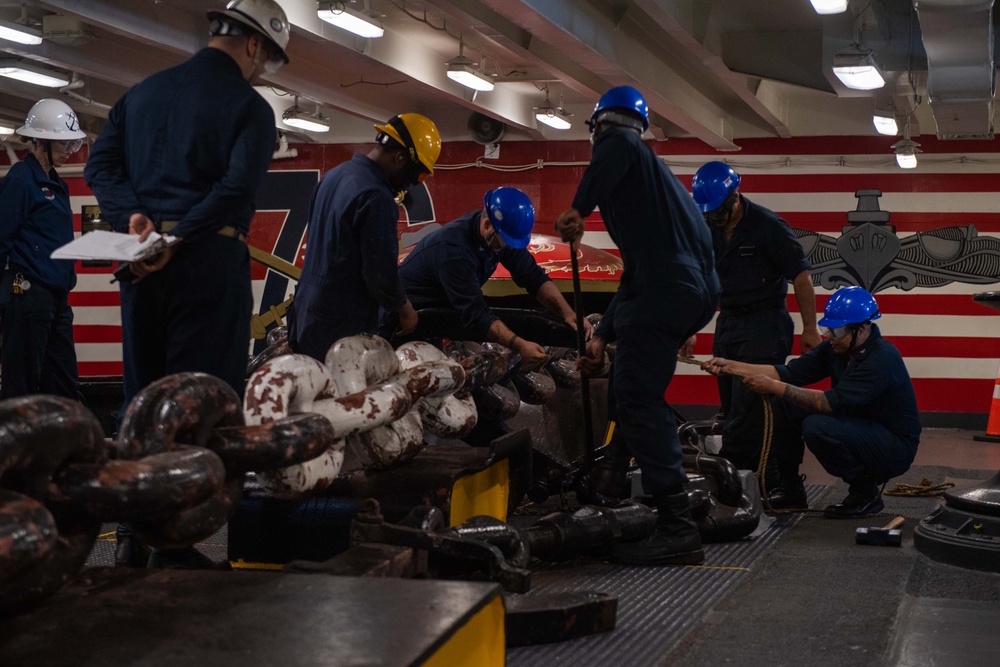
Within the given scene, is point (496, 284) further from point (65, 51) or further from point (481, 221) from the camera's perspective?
point (65, 51)

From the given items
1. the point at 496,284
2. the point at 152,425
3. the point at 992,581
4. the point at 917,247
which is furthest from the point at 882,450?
the point at 917,247

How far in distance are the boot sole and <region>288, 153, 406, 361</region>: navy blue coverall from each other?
1.23 meters

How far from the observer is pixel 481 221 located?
5.02 meters

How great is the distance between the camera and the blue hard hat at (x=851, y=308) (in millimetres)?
5352

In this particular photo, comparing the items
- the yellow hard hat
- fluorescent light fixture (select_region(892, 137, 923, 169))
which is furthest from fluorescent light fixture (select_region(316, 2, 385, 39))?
fluorescent light fixture (select_region(892, 137, 923, 169))

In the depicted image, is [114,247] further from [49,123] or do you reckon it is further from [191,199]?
[49,123]

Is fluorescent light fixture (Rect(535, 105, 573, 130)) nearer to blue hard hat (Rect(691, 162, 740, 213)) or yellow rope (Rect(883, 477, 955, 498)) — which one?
blue hard hat (Rect(691, 162, 740, 213))

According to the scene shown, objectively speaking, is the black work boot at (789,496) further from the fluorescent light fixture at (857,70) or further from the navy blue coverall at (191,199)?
the fluorescent light fixture at (857,70)

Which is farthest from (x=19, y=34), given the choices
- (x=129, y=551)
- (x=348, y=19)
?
(x=129, y=551)

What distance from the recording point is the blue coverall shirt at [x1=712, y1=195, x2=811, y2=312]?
5648 millimetres

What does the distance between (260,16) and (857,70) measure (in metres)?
5.59

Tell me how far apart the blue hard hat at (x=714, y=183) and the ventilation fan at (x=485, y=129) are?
22.0 feet

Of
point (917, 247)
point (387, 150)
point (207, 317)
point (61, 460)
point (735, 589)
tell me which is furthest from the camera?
point (917, 247)

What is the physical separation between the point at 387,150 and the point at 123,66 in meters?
6.35
